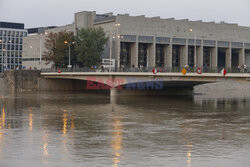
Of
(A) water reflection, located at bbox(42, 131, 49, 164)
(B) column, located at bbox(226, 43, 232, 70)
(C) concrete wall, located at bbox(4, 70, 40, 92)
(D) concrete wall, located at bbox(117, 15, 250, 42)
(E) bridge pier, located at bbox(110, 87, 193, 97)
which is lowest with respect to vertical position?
(A) water reflection, located at bbox(42, 131, 49, 164)

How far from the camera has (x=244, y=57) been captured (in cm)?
12531

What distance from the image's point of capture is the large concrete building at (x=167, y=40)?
109 m

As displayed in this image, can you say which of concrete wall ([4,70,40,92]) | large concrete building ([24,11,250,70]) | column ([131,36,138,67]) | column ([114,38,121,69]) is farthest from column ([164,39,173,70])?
concrete wall ([4,70,40,92])

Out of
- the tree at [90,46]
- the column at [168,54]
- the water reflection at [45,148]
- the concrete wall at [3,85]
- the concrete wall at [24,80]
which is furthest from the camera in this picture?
the column at [168,54]

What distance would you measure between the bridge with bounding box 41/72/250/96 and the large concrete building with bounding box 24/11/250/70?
2000cm

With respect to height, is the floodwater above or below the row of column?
below

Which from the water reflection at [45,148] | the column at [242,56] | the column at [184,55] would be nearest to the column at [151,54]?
the column at [184,55]

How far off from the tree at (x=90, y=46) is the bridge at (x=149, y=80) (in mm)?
6175

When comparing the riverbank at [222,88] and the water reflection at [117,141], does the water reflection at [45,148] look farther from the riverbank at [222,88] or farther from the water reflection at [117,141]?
the riverbank at [222,88]

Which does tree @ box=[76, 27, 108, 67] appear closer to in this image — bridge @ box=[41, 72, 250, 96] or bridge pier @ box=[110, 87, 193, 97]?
bridge @ box=[41, 72, 250, 96]

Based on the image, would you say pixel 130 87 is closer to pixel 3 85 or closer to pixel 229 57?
pixel 3 85

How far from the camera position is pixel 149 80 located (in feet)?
203

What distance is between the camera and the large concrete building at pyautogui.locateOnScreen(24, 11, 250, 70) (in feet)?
358

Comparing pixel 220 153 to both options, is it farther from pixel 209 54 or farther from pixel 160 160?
pixel 209 54
